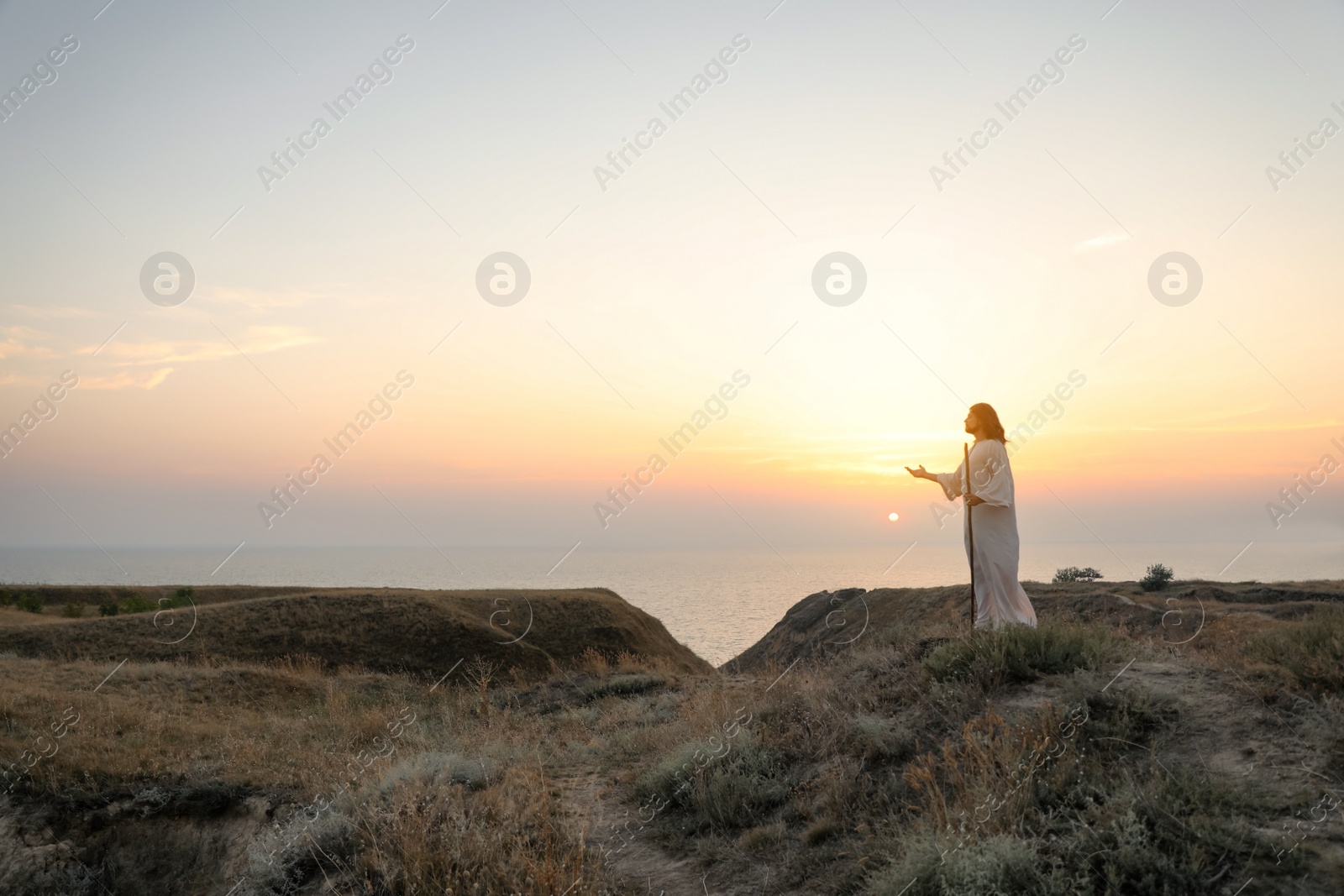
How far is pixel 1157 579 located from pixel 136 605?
4315 cm

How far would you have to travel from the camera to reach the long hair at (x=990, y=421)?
9.49m

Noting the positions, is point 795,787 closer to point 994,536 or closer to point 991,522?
point 994,536

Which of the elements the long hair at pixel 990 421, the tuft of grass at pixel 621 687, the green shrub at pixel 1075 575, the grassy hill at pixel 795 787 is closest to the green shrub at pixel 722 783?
the grassy hill at pixel 795 787

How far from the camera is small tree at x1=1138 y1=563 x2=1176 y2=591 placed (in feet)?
75.3

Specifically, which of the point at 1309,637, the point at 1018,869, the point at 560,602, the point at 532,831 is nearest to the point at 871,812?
the point at 1018,869

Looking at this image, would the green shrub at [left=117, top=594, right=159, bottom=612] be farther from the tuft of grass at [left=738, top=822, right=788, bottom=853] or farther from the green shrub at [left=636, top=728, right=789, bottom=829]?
the tuft of grass at [left=738, top=822, right=788, bottom=853]

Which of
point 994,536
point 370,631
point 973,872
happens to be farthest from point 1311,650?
point 370,631

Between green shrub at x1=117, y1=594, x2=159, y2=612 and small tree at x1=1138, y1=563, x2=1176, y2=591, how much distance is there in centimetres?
4071

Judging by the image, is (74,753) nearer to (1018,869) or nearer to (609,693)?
(609,693)

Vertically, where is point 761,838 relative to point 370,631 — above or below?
below

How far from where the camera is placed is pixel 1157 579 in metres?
23.5

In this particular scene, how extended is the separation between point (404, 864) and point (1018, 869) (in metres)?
4.01

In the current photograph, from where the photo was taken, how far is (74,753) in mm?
8211

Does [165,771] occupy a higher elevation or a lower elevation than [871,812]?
higher
